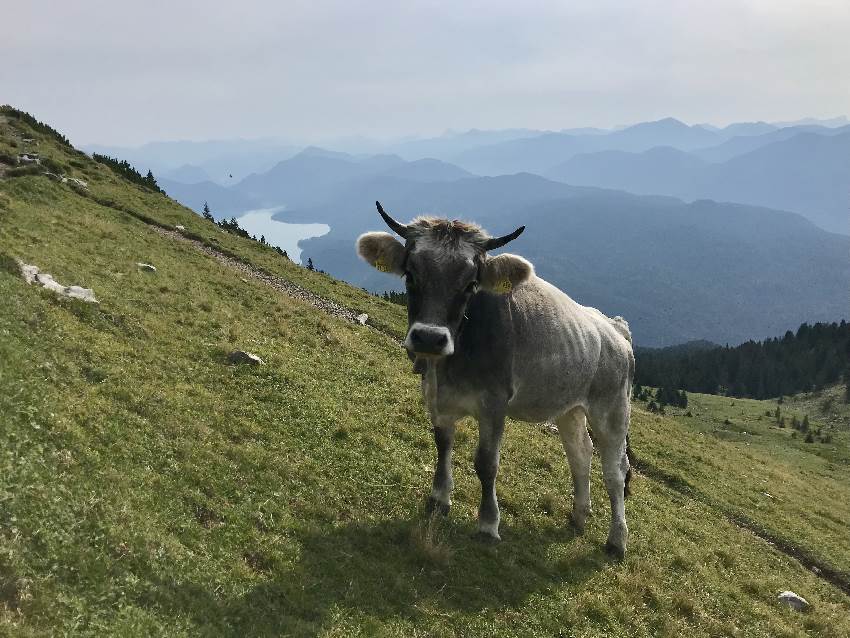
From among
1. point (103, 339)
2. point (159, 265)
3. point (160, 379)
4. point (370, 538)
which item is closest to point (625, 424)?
point (370, 538)

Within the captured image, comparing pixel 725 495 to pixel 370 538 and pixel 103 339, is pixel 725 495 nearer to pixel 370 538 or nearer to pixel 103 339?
pixel 370 538

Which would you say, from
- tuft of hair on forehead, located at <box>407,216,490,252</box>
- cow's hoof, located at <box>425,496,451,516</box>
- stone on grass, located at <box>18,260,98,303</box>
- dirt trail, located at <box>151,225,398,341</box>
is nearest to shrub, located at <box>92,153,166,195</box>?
dirt trail, located at <box>151,225,398,341</box>

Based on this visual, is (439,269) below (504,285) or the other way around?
the other way around

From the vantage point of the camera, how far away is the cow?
7.83 metres

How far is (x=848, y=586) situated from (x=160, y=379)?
21.0 metres

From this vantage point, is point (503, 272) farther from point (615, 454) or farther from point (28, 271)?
point (28, 271)

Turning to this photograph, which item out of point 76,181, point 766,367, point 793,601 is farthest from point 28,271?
point 766,367

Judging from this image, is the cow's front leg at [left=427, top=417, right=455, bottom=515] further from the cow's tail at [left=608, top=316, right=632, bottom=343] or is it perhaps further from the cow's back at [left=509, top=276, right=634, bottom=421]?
the cow's tail at [left=608, top=316, right=632, bottom=343]

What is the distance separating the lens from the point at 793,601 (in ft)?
41.3

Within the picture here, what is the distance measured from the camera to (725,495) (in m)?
22.7

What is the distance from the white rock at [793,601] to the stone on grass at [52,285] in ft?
58.3

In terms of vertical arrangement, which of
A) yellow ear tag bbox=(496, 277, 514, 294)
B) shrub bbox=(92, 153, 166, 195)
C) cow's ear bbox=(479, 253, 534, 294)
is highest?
shrub bbox=(92, 153, 166, 195)

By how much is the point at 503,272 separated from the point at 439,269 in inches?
43.3

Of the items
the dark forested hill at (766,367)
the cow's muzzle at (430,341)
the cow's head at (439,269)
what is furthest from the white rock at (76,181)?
the dark forested hill at (766,367)
